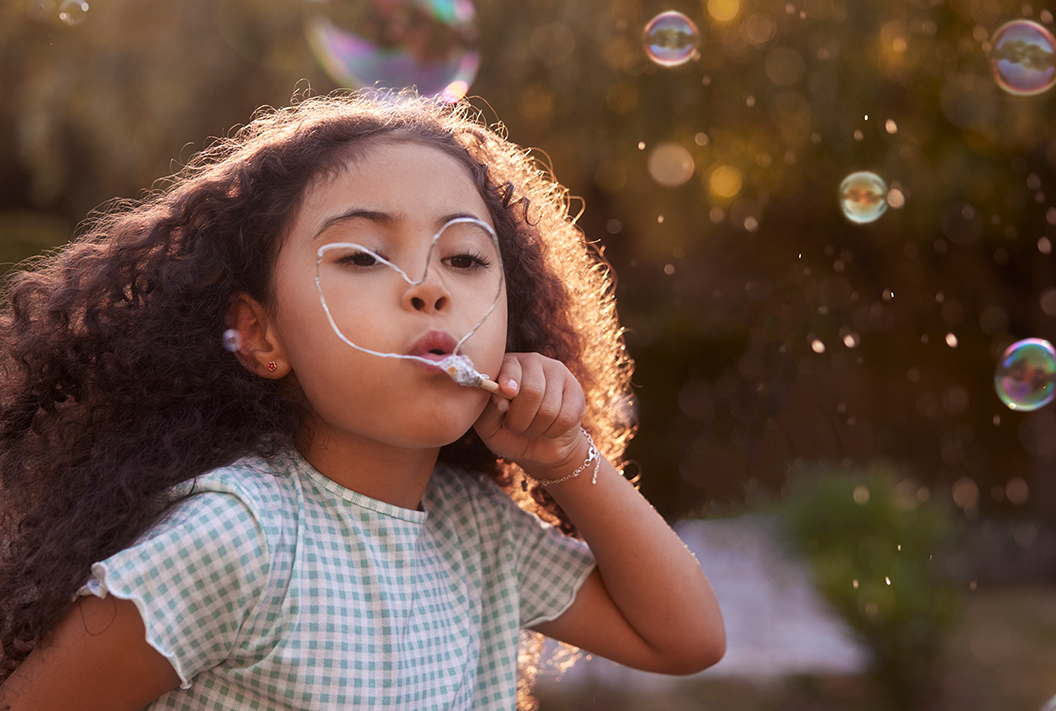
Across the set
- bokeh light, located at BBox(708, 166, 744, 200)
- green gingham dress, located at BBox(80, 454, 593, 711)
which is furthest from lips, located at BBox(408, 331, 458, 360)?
bokeh light, located at BBox(708, 166, 744, 200)

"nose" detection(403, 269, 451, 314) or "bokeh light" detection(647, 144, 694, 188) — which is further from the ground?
"bokeh light" detection(647, 144, 694, 188)

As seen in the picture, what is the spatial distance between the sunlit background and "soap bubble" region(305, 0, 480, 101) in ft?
0.04

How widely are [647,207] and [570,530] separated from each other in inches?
118

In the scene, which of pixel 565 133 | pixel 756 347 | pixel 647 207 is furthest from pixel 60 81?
pixel 756 347

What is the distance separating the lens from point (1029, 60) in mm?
2326

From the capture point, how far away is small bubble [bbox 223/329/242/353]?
1153mm

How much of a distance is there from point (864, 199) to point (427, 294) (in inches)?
66.2

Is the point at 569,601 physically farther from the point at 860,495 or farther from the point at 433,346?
the point at 860,495

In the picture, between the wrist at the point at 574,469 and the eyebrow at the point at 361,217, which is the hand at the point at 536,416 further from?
the eyebrow at the point at 361,217

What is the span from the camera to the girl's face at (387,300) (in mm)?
1028

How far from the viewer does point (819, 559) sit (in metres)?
3.83

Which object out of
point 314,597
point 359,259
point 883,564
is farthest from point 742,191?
point 314,597

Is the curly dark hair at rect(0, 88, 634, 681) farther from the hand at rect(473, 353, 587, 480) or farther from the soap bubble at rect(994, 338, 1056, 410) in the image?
the soap bubble at rect(994, 338, 1056, 410)

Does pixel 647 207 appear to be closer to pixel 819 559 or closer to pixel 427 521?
pixel 819 559
